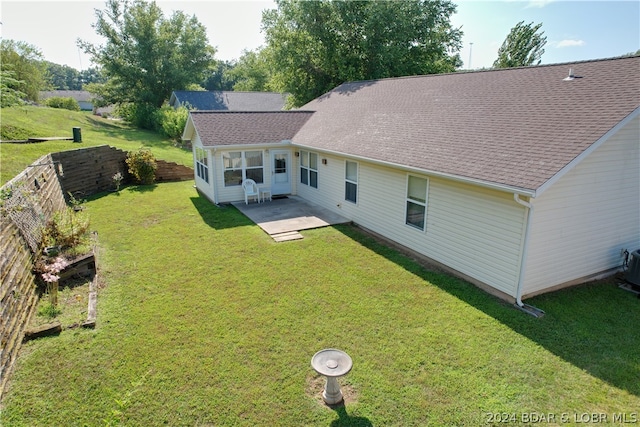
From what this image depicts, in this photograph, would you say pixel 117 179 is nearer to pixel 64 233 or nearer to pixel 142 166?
pixel 142 166

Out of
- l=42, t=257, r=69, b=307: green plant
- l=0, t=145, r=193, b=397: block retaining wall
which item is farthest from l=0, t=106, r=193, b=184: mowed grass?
l=42, t=257, r=69, b=307: green plant

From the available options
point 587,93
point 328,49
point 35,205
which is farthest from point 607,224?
point 328,49

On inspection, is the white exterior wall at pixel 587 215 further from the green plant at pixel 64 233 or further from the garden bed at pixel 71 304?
the green plant at pixel 64 233

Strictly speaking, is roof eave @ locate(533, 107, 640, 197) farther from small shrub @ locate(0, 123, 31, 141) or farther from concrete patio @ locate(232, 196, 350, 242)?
small shrub @ locate(0, 123, 31, 141)

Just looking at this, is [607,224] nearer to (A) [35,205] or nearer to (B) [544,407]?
(B) [544,407]

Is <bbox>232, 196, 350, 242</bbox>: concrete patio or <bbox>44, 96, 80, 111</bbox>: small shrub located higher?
<bbox>44, 96, 80, 111</bbox>: small shrub

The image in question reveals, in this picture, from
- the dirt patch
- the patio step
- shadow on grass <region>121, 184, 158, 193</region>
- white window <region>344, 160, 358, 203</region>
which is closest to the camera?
the dirt patch

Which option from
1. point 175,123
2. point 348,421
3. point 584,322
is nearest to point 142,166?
point 175,123

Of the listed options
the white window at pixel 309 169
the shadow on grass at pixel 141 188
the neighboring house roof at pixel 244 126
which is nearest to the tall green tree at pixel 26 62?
the shadow on grass at pixel 141 188
